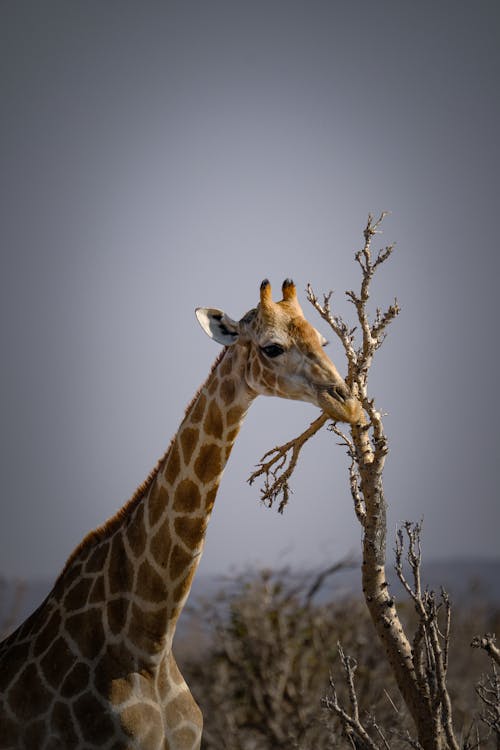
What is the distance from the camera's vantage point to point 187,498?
15.3ft

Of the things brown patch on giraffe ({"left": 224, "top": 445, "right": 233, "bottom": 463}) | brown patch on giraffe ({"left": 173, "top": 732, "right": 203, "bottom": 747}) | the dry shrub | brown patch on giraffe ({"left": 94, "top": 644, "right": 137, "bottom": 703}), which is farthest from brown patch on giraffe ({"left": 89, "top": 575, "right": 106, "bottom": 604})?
the dry shrub

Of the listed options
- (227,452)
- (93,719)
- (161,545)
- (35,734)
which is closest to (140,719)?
(93,719)

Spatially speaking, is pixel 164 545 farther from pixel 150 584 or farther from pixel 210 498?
pixel 210 498

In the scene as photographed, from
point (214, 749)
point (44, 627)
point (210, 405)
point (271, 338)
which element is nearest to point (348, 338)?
point (271, 338)

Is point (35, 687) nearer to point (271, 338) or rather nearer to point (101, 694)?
point (101, 694)

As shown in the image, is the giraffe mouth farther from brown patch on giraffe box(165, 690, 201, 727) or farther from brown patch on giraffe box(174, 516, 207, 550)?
brown patch on giraffe box(165, 690, 201, 727)

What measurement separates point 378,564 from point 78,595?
1689 millimetres

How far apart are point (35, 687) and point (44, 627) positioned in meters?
0.38

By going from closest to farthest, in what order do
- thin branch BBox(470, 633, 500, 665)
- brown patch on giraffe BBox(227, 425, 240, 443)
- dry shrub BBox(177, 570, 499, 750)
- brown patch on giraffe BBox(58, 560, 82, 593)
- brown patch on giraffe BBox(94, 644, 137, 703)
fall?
thin branch BBox(470, 633, 500, 665), brown patch on giraffe BBox(94, 644, 137, 703), brown patch on giraffe BBox(227, 425, 240, 443), brown patch on giraffe BBox(58, 560, 82, 593), dry shrub BBox(177, 570, 499, 750)

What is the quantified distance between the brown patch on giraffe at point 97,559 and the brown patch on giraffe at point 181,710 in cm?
84

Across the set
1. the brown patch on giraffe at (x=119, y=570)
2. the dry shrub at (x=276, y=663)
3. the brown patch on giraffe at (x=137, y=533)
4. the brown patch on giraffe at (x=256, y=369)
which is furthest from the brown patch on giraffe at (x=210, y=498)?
the dry shrub at (x=276, y=663)

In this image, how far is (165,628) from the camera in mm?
4555

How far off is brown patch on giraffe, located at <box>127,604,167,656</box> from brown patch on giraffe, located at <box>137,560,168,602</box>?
0.24 ft

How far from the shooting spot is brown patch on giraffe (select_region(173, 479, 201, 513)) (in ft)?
15.2
